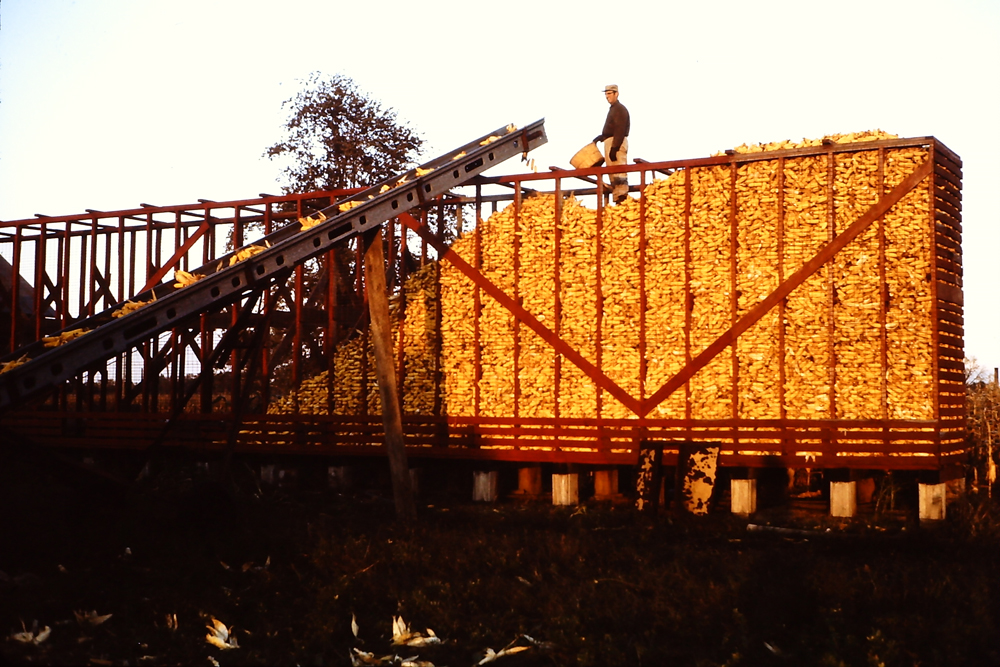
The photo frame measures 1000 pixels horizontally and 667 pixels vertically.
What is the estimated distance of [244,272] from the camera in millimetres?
10750

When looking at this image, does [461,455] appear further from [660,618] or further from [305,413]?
[660,618]

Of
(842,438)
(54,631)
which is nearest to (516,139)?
(842,438)

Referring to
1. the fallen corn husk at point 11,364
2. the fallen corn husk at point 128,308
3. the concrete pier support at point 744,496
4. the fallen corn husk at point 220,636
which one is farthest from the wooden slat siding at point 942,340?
the fallen corn husk at point 220,636

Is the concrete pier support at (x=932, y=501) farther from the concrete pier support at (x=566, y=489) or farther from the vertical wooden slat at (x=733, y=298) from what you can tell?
the concrete pier support at (x=566, y=489)

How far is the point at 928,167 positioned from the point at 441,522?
670 centimetres

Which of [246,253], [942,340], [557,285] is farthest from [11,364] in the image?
[942,340]

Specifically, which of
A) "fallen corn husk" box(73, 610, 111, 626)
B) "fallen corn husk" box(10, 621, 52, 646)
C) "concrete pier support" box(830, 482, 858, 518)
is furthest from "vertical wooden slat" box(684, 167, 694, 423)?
"fallen corn husk" box(10, 621, 52, 646)

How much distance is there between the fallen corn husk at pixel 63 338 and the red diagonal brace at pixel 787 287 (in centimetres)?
639

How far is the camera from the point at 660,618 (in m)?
7.48

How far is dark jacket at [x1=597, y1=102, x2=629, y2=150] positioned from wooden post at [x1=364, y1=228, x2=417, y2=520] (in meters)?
3.65

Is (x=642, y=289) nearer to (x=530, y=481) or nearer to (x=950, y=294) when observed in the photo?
(x=530, y=481)

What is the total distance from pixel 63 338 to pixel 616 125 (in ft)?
23.9

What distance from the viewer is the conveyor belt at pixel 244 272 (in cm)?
906

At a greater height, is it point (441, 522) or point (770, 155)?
point (770, 155)
